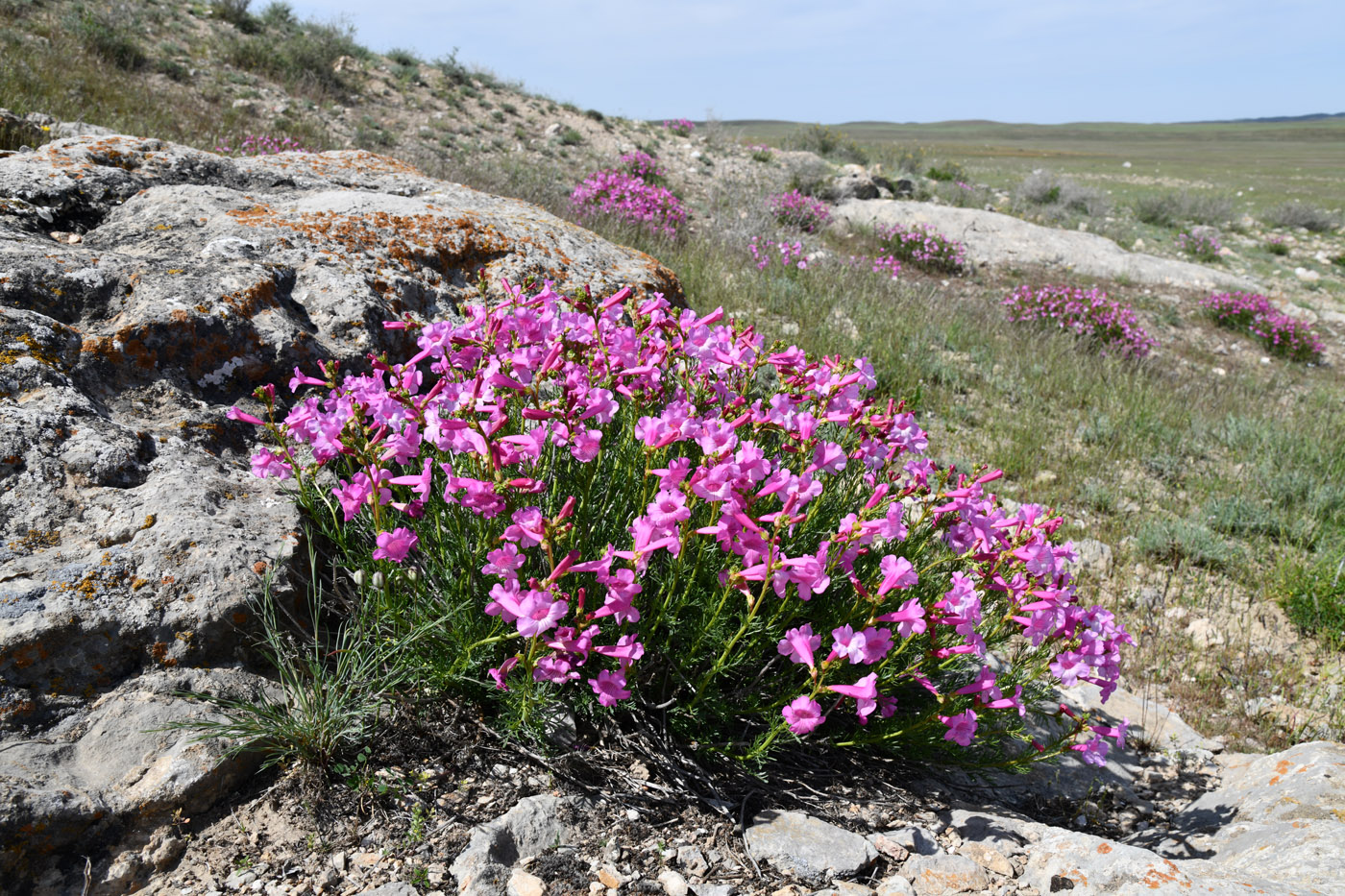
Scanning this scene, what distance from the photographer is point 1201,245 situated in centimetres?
1923

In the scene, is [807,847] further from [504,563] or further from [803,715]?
[504,563]

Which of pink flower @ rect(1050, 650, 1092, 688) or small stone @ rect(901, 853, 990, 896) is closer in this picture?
small stone @ rect(901, 853, 990, 896)

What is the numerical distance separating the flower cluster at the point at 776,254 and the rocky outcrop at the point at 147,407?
15.4ft

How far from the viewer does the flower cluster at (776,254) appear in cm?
844

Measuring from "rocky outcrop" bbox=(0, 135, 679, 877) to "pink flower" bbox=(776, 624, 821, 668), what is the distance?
145 centimetres

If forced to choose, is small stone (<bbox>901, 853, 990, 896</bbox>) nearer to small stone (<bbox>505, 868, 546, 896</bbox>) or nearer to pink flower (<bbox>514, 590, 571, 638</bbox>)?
small stone (<bbox>505, 868, 546, 896</bbox>)

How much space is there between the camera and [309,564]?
2.30m

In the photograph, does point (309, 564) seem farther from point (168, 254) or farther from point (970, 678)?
point (970, 678)

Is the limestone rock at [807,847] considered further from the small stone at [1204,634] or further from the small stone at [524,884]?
the small stone at [1204,634]

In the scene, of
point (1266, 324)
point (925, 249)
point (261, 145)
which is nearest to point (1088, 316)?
point (925, 249)

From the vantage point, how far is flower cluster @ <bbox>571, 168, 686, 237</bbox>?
943 centimetres

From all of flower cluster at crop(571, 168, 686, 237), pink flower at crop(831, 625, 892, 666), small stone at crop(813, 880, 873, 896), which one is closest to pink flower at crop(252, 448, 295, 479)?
pink flower at crop(831, 625, 892, 666)

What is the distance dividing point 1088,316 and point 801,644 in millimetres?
10672

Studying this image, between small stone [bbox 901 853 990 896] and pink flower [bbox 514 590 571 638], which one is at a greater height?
pink flower [bbox 514 590 571 638]
